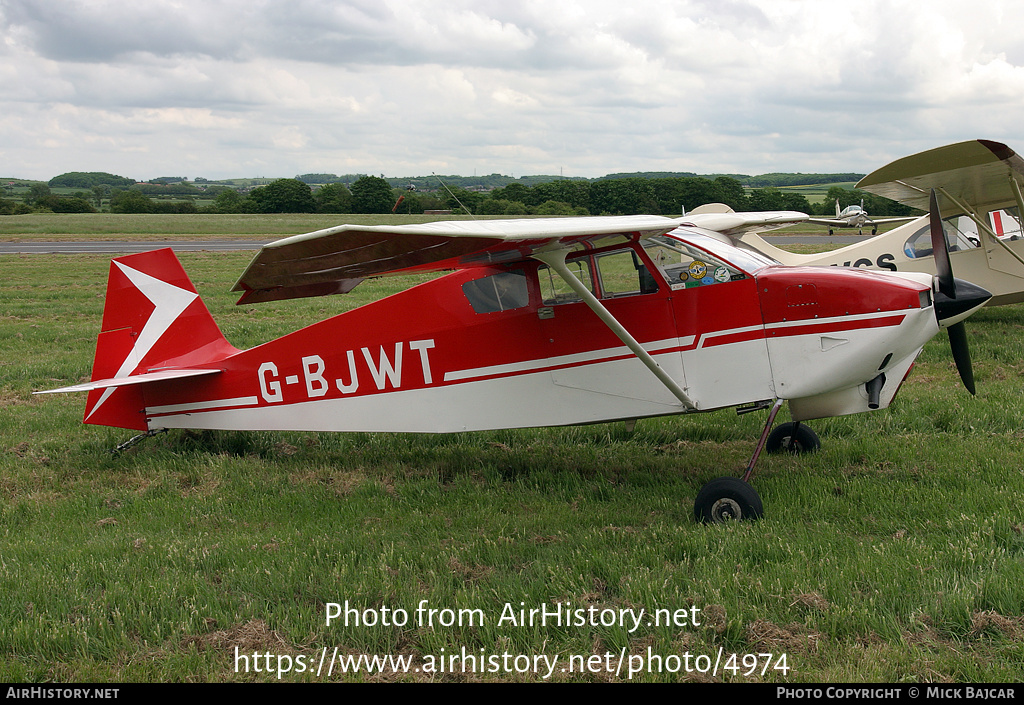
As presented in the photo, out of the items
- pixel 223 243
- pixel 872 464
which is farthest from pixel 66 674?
pixel 223 243

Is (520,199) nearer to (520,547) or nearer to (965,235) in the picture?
(965,235)

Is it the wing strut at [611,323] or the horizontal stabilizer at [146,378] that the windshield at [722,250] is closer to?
the wing strut at [611,323]

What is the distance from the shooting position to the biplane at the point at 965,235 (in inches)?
385

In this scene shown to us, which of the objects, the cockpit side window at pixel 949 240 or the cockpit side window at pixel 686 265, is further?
the cockpit side window at pixel 949 240

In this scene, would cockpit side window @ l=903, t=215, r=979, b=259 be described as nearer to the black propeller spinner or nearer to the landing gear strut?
the black propeller spinner

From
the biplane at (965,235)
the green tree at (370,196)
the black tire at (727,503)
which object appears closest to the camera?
the black tire at (727,503)

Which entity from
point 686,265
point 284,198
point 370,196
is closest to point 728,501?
point 686,265

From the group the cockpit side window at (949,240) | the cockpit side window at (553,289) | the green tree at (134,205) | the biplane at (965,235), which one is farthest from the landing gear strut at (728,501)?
the green tree at (134,205)

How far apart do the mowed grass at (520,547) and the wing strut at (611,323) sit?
3.01ft

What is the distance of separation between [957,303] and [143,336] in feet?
24.6

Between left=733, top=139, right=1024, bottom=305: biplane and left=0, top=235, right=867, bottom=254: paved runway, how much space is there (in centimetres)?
2122

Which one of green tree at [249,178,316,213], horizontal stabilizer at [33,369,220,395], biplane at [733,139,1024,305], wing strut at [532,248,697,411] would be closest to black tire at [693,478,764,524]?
wing strut at [532,248,697,411]

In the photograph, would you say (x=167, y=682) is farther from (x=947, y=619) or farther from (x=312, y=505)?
(x=947, y=619)

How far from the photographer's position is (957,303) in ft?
17.1
